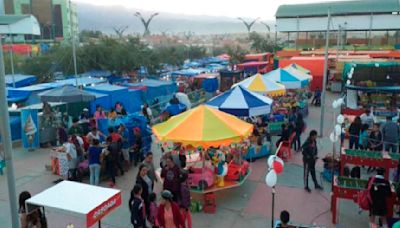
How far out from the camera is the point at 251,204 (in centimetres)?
896

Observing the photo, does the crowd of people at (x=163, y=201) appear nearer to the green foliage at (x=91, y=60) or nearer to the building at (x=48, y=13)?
the green foliage at (x=91, y=60)

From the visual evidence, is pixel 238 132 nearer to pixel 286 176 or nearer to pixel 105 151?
pixel 286 176

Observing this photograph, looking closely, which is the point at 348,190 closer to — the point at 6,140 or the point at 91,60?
the point at 6,140

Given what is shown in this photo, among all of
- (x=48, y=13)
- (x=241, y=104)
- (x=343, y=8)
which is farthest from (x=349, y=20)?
(x=48, y=13)

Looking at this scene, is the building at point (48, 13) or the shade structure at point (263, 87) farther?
the building at point (48, 13)

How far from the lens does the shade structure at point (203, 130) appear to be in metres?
8.49

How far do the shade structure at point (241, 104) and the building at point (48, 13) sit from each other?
83.0 metres

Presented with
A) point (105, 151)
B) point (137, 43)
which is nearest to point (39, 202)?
point (105, 151)

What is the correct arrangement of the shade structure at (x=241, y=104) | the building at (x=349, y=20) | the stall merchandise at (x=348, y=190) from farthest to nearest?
the building at (x=349, y=20) → the shade structure at (x=241, y=104) → the stall merchandise at (x=348, y=190)

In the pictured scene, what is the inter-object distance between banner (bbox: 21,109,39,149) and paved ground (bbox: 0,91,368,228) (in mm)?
1916

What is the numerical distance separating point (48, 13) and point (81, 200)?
3781 inches

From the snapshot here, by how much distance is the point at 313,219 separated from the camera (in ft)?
26.8

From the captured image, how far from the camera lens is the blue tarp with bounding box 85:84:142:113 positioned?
61.2 feet

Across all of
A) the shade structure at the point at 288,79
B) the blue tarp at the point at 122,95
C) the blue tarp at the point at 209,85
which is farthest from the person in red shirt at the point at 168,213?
the blue tarp at the point at 209,85
